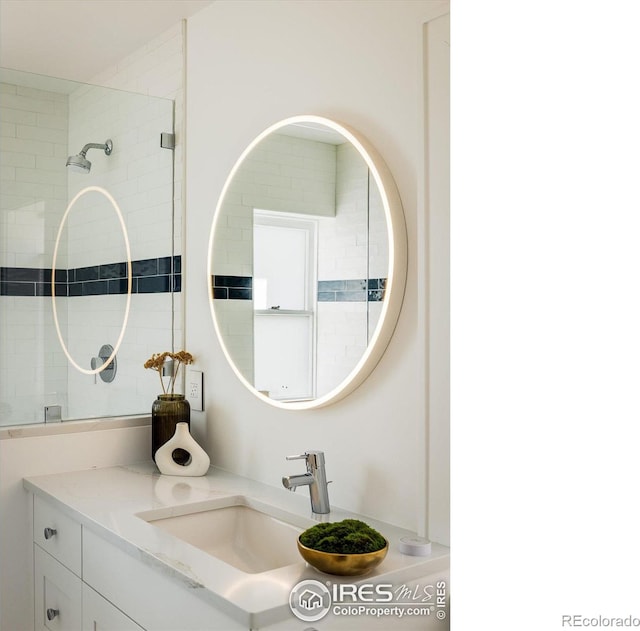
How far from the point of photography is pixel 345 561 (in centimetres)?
127

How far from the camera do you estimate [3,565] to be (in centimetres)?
204

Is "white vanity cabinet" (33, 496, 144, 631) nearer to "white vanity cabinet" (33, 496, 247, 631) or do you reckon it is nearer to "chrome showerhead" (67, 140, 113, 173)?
"white vanity cabinet" (33, 496, 247, 631)

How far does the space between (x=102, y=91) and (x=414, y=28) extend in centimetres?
137

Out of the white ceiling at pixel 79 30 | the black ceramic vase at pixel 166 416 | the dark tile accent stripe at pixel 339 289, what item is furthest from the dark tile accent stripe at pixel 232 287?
the white ceiling at pixel 79 30

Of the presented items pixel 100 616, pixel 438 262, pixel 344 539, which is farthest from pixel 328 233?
pixel 100 616

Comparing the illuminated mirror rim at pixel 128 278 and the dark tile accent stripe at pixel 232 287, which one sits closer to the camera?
the dark tile accent stripe at pixel 232 287

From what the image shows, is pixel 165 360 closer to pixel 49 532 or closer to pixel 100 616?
pixel 49 532

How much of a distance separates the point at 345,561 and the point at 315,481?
1.29ft

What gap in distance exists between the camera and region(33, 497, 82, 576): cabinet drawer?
69.7 inches

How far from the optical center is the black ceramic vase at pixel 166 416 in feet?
7.38

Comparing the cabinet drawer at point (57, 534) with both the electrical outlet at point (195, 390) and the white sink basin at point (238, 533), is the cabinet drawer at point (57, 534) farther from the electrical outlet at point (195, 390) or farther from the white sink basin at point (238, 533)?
the electrical outlet at point (195, 390)

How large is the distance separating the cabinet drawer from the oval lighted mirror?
2.09ft
